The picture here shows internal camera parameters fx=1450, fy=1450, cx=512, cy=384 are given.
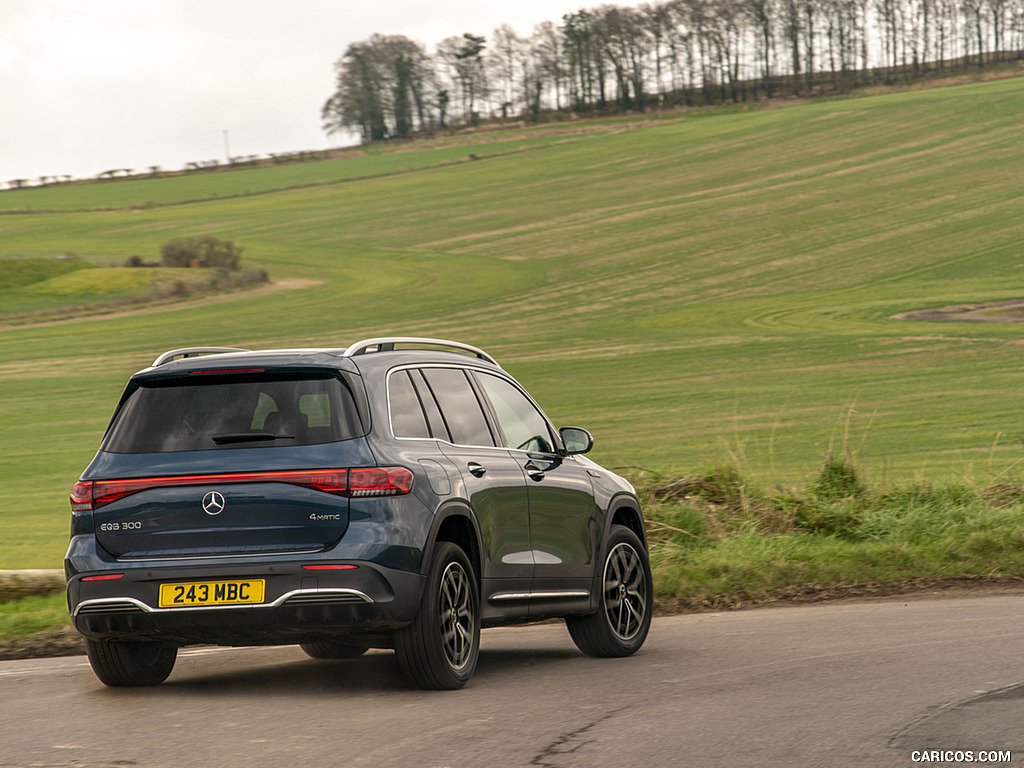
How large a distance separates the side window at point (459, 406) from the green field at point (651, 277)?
6.57 m

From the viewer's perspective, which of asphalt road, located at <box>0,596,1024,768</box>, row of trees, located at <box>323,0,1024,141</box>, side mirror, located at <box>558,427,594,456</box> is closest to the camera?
asphalt road, located at <box>0,596,1024,768</box>

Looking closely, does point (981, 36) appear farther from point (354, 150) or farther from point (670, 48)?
point (354, 150)

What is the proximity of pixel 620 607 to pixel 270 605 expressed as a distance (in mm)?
2910

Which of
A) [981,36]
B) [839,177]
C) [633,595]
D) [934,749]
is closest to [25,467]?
[633,595]

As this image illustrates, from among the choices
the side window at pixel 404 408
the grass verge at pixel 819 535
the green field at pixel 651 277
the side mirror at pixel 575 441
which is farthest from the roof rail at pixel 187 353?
the green field at pixel 651 277

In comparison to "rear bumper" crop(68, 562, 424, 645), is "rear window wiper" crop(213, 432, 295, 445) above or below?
above

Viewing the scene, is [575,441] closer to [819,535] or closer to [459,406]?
[459,406]

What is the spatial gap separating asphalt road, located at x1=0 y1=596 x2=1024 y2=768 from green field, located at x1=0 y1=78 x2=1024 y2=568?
238 inches

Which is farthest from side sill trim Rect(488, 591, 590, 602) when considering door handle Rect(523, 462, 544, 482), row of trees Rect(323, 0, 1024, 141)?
row of trees Rect(323, 0, 1024, 141)

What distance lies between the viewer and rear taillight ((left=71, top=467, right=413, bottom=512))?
22.4ft

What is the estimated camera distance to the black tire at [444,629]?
700 cm

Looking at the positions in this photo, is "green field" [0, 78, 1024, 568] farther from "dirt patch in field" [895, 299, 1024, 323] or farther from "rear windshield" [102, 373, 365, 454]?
"rear windshield" [102, 373, 365, 454]

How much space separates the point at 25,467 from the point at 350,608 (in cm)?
1908

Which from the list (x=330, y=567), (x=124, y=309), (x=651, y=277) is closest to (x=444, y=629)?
(x=330, y=567)
